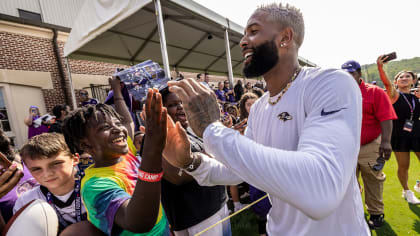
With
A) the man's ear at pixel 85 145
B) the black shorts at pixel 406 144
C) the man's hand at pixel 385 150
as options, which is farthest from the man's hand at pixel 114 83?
the black shorts at pixel 406 144

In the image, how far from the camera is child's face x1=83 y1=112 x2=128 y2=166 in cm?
150

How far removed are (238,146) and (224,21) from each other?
6.76 meters

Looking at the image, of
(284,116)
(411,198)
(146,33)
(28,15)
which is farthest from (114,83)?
(28,15)

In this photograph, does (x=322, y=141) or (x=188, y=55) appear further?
(x=188, y=55)

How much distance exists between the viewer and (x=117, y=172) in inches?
57.6

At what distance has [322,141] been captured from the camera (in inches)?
28.8

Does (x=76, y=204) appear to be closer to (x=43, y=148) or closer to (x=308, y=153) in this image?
(x=43, y=148)

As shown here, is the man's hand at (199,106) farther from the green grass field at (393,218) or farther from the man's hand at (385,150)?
the man's hand at (385,150)

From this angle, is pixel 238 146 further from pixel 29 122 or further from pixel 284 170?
pixel 29 122

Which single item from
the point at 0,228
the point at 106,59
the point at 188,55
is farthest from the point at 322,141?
the point at 188,55

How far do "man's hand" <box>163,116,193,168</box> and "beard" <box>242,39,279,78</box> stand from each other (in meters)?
0.59

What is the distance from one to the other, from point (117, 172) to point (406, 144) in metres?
4.69

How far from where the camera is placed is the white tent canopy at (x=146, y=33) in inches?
198

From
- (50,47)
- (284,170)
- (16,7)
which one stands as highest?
(16,7)
